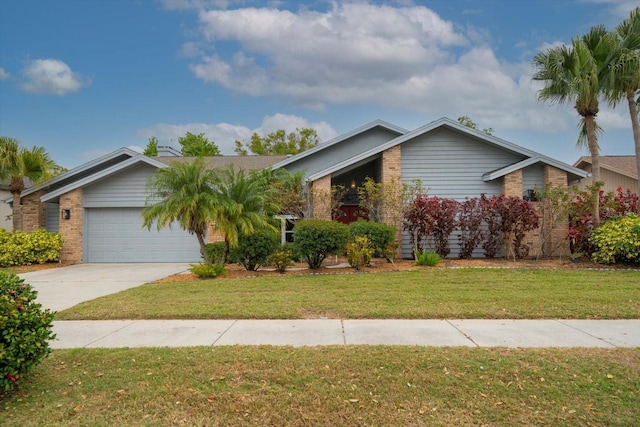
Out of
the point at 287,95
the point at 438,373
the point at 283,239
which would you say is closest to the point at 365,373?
the point at 438,373

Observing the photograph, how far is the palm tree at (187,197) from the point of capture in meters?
9.92

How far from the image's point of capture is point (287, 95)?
22.4m

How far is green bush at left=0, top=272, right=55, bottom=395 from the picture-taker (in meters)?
3.32

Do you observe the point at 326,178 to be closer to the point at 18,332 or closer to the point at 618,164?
the point at 18,332

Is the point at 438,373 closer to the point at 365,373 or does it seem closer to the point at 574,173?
the point at 365,373

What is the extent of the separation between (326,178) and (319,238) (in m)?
3.59

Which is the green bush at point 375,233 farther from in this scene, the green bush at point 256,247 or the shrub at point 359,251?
the green bush at point 256,247

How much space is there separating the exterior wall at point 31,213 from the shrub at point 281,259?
11470 mm

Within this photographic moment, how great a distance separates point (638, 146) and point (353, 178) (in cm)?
991

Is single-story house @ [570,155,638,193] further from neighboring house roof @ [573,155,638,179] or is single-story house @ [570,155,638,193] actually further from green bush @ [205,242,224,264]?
green bush @ [205,242,224,264]

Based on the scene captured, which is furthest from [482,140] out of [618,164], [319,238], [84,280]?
[84,280]

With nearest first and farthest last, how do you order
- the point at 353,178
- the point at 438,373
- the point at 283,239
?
the point at 438,373
the point at 283,239
the point at 353,178

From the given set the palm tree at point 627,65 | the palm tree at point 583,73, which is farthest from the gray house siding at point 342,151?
the palm tree at point 627,65

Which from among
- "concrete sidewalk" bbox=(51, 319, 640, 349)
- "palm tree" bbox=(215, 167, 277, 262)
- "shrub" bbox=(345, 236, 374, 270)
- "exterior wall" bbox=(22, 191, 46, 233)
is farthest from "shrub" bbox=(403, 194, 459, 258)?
"exterior wall" bbox=(22, 191, 46, 233)
